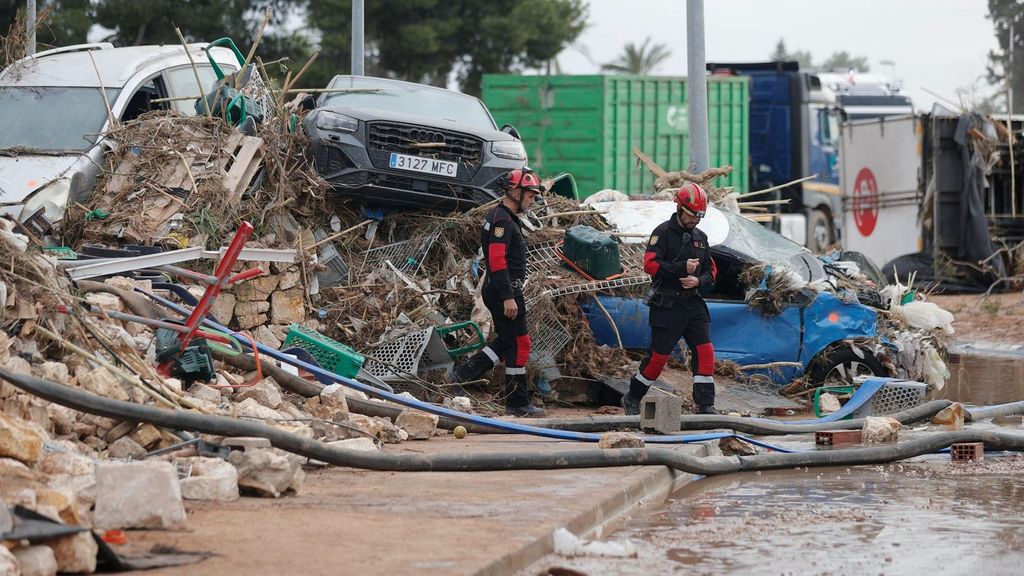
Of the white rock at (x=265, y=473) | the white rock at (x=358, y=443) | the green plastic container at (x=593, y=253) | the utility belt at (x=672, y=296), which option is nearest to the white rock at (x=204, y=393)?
the white rock at (x=358, y=443)

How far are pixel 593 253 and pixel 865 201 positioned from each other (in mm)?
14455

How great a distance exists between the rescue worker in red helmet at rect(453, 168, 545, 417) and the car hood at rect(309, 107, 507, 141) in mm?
1591

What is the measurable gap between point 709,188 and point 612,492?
309 inches

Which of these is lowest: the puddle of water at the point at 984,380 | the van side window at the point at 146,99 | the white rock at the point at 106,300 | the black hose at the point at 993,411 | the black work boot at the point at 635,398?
the puddle of water at the point at 984,380

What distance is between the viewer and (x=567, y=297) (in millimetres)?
11297

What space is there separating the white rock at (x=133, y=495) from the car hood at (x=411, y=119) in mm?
6837

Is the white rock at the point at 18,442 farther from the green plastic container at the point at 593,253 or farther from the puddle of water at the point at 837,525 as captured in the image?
the green plastic container at the point at 593,253

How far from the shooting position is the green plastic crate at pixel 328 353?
9852 millimetres

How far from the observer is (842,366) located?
38.0 ft

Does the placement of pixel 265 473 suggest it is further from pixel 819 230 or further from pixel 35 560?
pixel 819 230

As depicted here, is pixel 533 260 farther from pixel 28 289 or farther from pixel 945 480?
pixel 28 289

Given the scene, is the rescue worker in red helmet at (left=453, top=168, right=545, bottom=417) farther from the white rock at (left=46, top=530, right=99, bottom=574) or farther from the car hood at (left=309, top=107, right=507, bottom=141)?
the white rock at (left=46, top=530, right=99, bottom=574)

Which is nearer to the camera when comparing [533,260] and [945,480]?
[945,480]

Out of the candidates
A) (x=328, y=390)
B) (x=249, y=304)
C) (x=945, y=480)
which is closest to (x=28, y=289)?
(x=328, y=390)
